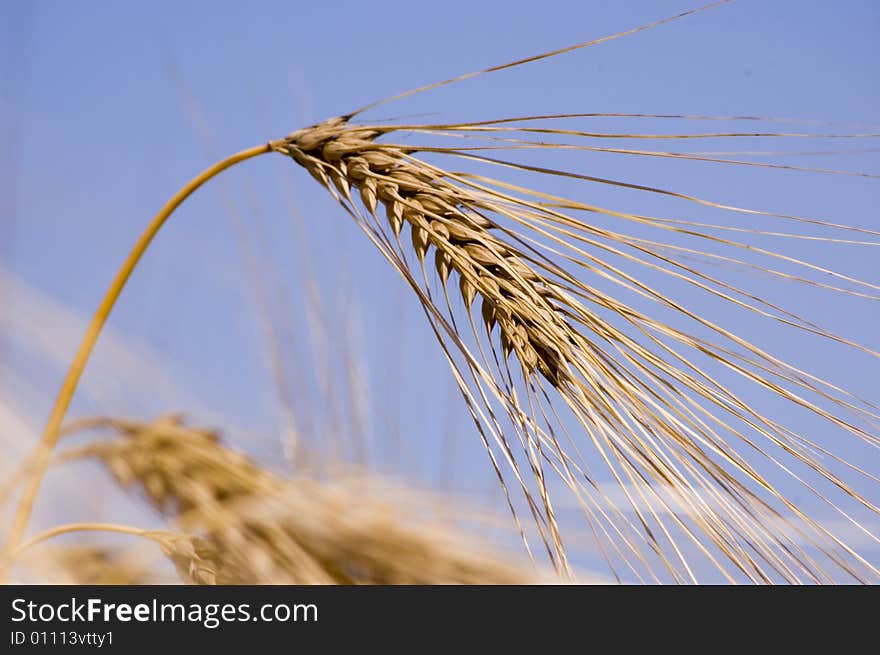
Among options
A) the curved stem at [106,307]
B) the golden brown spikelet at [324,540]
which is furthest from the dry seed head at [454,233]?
the golden brown spikelet at [324,540]

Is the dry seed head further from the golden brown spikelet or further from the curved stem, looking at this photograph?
the golden brown spikelet

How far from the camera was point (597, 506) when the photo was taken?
70cm

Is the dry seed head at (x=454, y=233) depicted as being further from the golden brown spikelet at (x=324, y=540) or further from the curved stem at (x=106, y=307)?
the golden brown spikelet at (x=324, y=540)

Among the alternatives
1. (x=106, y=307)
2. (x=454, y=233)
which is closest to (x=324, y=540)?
(x=454, y=233)

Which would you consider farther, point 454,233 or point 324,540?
point 454,233

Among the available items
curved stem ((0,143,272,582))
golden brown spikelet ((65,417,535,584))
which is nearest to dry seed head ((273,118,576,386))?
curved stem ((0,143,272,582))

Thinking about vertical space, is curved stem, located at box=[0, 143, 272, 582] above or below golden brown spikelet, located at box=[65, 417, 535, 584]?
above

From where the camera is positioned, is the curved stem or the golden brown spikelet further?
the curved stem

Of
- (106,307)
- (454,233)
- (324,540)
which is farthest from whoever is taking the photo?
Result: (106,307)

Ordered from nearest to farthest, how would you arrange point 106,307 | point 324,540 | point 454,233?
point 324,540 → point 454,233 → point 106,307

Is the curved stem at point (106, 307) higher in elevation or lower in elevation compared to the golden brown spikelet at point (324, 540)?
higher

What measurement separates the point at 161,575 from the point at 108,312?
0.50m

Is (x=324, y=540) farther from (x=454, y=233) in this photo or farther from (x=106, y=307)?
(x=106, y=307)
